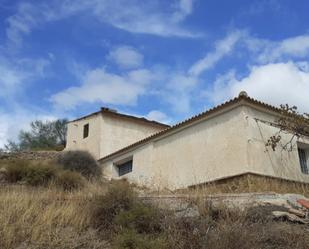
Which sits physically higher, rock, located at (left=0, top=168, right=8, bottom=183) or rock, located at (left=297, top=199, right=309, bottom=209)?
rock, located at (left=0, top=168, right=8, bottom=183)

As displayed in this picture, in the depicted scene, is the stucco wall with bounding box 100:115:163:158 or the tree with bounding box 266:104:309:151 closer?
the tree with bounding box 266:104:309:151

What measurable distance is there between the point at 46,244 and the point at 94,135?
20.9m

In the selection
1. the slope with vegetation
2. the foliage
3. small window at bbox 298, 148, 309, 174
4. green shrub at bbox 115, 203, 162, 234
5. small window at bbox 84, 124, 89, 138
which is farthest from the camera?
small window at bbox 84, 124, 89, 138

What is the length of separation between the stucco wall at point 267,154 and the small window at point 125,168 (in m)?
9.17

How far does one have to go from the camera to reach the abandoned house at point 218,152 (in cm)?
1733

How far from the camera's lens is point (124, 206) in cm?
962

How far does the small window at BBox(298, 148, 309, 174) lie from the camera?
Answer: 19.3m

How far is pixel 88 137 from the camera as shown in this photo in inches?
1167

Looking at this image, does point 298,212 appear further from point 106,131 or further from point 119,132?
point 119,132

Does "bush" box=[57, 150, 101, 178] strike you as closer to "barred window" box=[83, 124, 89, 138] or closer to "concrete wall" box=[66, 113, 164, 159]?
A: "concrete wall" box=[66, 113, 164, 159]

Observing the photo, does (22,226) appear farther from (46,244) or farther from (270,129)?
(270,129)

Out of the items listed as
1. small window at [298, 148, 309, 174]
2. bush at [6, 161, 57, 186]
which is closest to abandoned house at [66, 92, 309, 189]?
small window at [298, 148, 309, 174]

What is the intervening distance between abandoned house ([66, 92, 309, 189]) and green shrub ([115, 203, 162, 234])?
8443 mm

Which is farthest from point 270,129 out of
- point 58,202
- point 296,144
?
point 58,202
